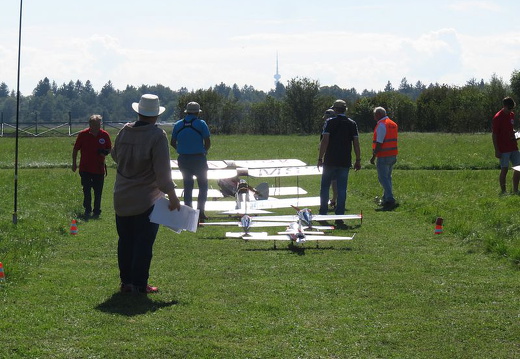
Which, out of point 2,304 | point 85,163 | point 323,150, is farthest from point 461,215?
point 2,304

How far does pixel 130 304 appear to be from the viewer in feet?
24.7

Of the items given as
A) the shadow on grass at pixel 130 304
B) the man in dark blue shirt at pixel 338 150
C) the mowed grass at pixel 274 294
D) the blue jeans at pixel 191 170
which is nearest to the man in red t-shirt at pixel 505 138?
the mowed grass at pixel 274 294

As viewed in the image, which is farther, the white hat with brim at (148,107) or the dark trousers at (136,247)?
the dark trousers at (136,247)

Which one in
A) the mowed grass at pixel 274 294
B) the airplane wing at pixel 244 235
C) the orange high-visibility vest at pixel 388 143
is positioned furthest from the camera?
the orange high-visibility vest at pixel 388 143

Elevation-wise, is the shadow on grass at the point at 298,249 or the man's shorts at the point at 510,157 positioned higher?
the man's shorts at the point at 510,157

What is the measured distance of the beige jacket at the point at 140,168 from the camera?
7.77 meters

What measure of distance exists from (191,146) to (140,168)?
603 cm

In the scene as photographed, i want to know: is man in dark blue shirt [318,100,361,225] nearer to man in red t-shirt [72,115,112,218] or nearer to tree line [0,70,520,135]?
man in red t-shirt [72,115,112,218]

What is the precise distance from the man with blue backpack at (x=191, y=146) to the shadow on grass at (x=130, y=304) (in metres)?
6.12

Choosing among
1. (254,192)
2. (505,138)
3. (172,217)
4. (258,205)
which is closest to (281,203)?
(258,205)

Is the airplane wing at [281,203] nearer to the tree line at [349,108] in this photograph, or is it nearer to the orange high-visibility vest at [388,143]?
the orange high-visibility vest at [388,143]

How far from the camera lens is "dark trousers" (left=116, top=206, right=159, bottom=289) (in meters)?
8.01

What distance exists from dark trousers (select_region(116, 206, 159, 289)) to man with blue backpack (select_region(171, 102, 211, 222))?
574 centimetres

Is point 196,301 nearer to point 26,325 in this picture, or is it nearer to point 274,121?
point 26,325
